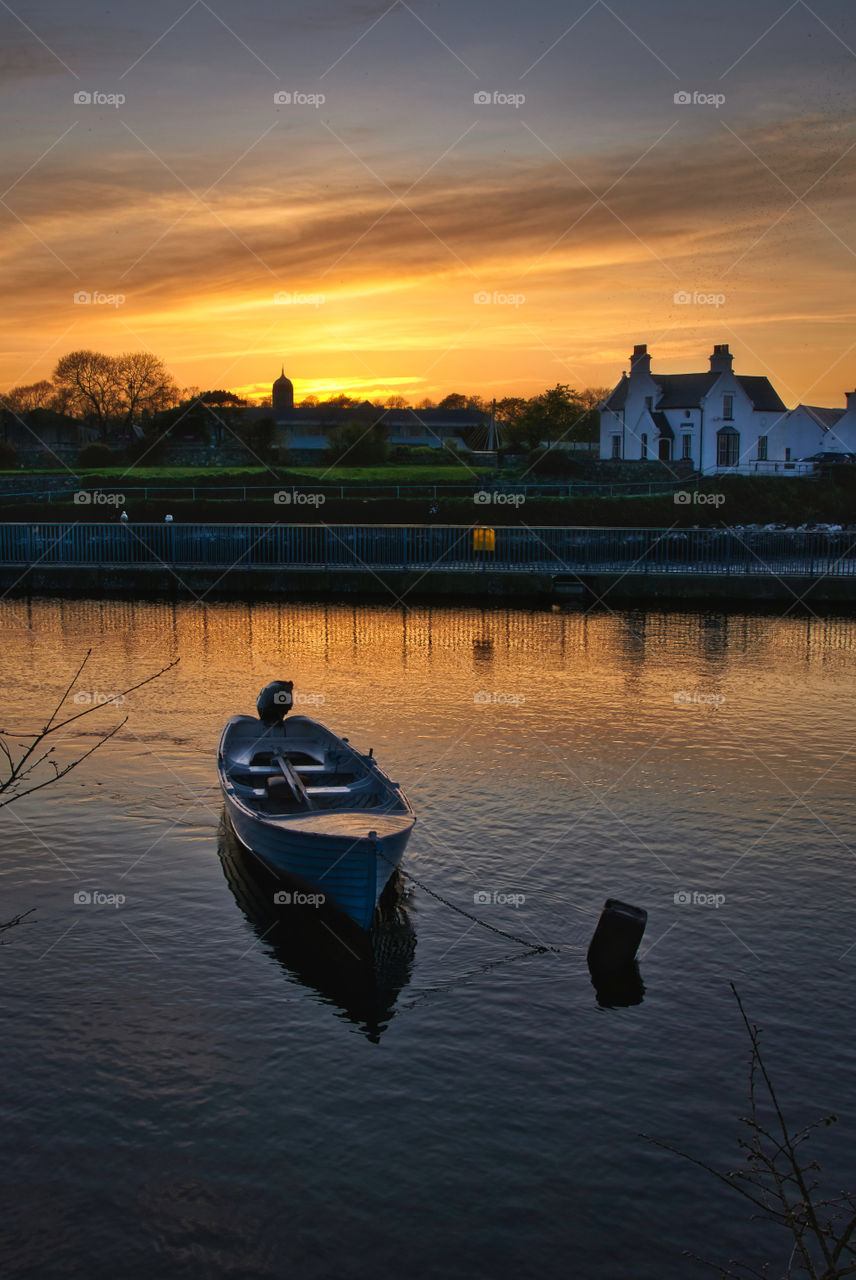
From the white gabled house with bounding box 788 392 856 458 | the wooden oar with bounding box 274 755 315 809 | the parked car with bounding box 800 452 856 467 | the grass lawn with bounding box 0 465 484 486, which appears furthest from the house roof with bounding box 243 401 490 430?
the wooden oar with bounding box 274 755 315 809

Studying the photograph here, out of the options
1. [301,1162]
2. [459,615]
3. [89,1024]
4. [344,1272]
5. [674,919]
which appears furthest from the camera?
[459,615]

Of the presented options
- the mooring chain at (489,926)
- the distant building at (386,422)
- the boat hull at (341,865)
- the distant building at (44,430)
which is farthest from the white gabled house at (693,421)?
the boat hull at (341,865)

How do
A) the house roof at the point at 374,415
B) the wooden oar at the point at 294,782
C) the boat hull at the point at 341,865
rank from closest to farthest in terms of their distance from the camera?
the boat hull at the point at 341,865 < the wooden oar at the point at 294,782 < the house roof at the point at 374,415

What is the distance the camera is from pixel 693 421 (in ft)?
373

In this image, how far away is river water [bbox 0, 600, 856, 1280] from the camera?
1313cm

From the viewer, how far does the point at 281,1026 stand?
17203 mm

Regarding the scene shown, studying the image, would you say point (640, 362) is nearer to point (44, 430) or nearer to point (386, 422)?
point (386, 422)

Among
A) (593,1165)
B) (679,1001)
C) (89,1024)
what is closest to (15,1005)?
(89,1024)

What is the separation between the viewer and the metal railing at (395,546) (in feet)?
243

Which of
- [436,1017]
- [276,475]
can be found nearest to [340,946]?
[436,1017]

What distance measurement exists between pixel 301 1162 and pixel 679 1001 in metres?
6.86

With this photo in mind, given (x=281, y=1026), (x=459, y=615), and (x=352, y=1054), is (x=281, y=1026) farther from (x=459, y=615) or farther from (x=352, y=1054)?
(x=459, y=615)

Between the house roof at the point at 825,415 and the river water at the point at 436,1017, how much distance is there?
102742 millimetres

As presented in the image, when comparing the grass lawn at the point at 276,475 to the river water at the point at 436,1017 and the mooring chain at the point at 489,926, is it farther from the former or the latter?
the mooring chain at the point at 489,926
